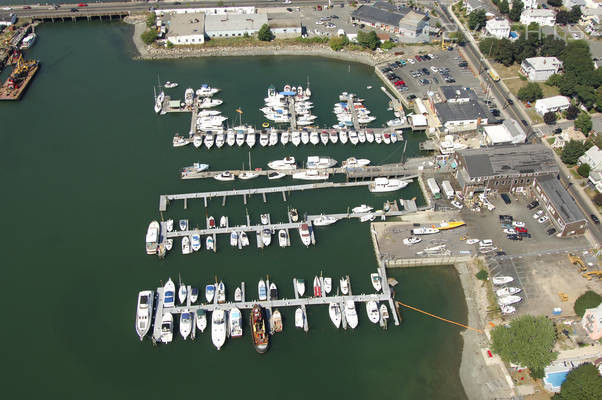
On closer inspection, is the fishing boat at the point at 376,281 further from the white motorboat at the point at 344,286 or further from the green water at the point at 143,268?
the white motorboat at the point at 344,286

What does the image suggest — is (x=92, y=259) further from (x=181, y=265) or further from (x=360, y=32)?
(x=360, y=32)

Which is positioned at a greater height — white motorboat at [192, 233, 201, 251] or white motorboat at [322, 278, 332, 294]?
white motorboat at [192, 233, 201, 251]

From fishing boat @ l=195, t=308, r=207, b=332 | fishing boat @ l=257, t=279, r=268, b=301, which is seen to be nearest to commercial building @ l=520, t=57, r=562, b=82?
fishing boat @ l=257, t=279, r=268, b=301

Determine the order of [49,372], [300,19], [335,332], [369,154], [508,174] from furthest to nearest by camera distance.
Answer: [300,19] < [369,154] < [508,174] < [335,332] < [49,372]

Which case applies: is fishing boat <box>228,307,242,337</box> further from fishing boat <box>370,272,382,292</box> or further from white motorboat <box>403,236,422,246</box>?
white motorboat <box>403,236,422,246</box>

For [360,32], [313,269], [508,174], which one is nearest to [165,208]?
[313,269]

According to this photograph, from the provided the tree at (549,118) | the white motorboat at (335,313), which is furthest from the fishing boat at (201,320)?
the tree at (549,118)
